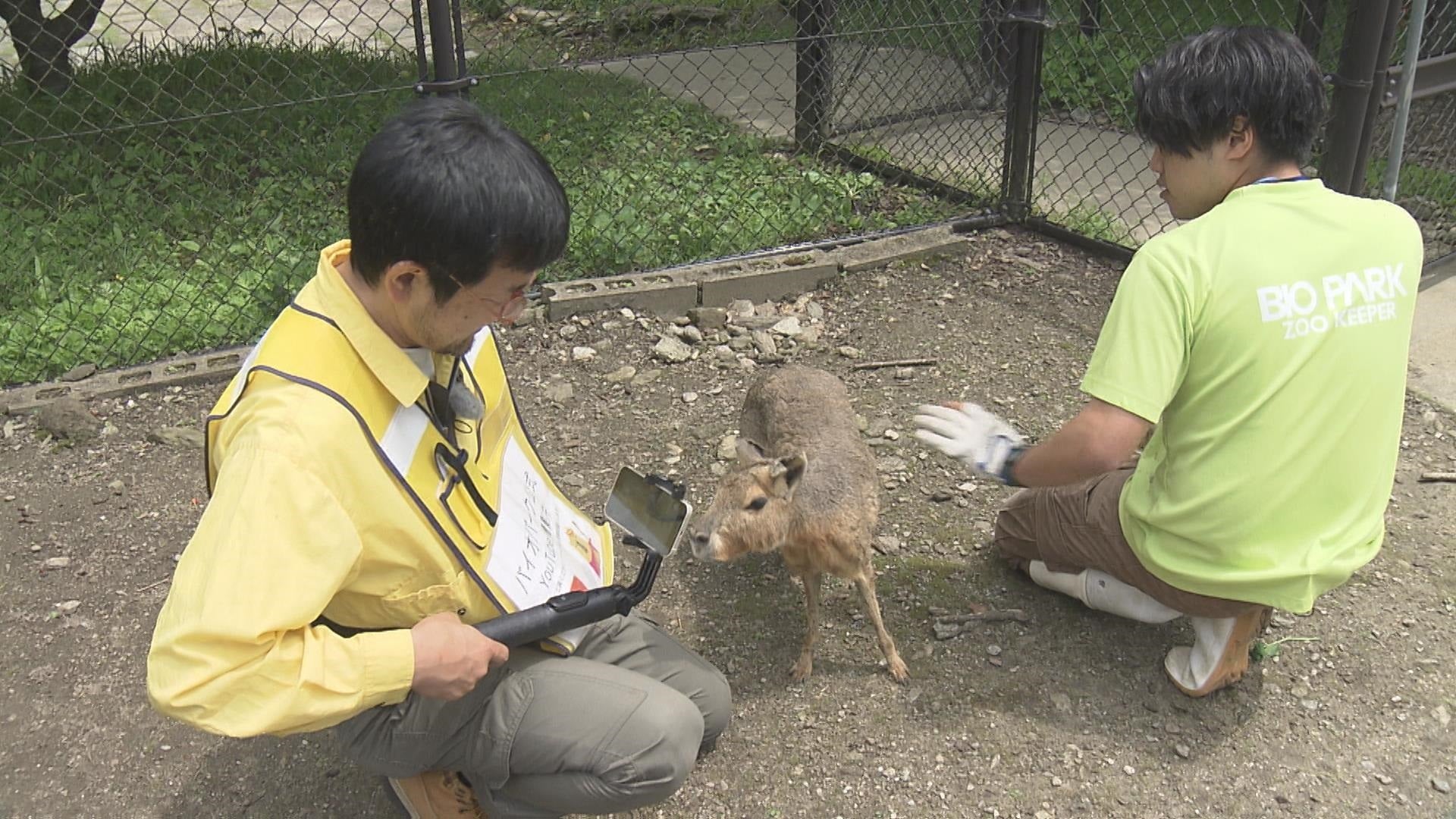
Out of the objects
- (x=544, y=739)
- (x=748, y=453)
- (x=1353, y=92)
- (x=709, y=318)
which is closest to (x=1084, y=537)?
(x=748, y=453)

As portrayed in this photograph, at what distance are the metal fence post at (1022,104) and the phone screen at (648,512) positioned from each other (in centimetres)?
344

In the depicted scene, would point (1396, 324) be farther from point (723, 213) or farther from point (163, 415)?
point (163, 415)

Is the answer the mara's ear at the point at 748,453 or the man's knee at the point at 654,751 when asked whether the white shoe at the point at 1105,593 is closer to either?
the mara's ear at the point at 748,453

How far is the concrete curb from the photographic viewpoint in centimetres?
418

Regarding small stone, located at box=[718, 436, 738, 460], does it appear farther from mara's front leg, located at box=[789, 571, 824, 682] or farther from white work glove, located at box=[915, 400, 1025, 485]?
white work glove, located at box=[915, 400, 1025, 485]

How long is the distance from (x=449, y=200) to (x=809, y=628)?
1.57 meters

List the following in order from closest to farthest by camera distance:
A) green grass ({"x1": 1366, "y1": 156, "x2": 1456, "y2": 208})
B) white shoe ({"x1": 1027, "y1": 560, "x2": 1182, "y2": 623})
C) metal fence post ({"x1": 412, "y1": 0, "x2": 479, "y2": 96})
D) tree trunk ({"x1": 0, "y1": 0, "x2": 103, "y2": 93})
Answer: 1. white shoe ({"x1": 1027, "y1": 560, "x2": 1182, "y2": 623})
2. metal fence post ({"x1": 412, "y1": 0, "x2": 479, "y2": 96})
3. green grass ({"x1": 1366, "y1": 156, "x2": 1456, "y2": 208})
4. tree trunk ({"x1": 0, "y1": 0, "x2": 103, "y2": 93})

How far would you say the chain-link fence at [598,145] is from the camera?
4699mm

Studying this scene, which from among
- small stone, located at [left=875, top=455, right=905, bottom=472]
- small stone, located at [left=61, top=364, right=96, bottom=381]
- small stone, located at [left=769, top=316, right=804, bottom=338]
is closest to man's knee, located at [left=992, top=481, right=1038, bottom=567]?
small stone, located at [left=875, top=455, right=905, bottom=472]

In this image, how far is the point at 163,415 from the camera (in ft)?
13.4

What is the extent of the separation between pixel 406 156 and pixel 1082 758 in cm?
191

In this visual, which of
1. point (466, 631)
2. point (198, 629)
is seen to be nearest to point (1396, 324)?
point (466, 631)

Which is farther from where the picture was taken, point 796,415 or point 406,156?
point 796,415

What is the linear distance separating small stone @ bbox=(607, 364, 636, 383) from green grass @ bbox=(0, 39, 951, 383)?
28.5 inches
